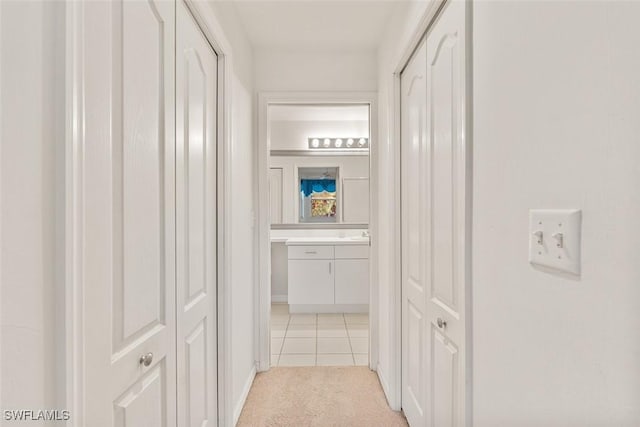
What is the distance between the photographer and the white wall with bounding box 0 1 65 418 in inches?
22.2

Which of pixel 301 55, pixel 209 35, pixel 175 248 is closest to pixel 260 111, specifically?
pixel 301 55

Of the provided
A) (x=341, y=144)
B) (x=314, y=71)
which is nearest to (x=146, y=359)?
(x=314, y=71)

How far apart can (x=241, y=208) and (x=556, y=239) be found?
185cm

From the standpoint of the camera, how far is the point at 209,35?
1.66m

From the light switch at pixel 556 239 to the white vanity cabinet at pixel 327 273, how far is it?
3301 millimetres

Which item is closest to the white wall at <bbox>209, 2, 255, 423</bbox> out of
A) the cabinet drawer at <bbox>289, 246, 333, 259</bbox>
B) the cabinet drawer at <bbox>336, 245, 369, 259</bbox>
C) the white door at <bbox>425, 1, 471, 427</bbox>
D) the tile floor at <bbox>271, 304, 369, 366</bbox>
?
the tile floor at <bbox>271, 304, 369, 366</bbox>

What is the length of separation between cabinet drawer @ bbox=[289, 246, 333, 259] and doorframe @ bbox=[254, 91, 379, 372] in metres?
1.32

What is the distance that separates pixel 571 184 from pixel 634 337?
0.90ft

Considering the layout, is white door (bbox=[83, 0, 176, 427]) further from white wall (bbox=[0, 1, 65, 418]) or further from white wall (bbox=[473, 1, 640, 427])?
white wall (bbox=[473, 1, 640, 427])

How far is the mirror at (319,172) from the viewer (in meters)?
4.55

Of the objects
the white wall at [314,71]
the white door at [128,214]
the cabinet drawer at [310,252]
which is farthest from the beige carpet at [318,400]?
the white wall at [314,71]

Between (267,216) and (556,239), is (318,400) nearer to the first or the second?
(267,216)

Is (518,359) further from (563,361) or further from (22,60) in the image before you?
(22,60)

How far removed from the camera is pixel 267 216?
108 inches
